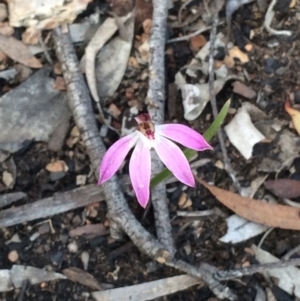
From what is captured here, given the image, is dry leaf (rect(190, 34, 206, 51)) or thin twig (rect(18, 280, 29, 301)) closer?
thin twig (rect(18, 280, 29, 301))

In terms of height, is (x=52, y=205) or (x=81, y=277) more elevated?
(x=52, y=205)

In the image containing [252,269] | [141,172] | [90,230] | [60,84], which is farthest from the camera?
[60,84]

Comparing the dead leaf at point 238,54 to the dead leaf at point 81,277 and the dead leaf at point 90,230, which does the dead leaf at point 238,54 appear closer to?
the dead leaf at point 90,230

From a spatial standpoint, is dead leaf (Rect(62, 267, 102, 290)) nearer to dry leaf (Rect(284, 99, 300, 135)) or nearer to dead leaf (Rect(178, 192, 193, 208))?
dead leaf (Rect(178, 192, 193, 208))

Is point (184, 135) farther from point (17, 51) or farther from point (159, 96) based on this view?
point (17, 51)

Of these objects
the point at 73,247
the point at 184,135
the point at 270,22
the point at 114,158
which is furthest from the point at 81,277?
the point at 270,22

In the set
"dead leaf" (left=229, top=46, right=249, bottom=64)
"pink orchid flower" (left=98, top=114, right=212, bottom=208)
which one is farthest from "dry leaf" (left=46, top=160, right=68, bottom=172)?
"dead leaf" (left=229, top=46, right=249, bottom=64)

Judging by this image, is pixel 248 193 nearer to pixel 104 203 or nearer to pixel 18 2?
pixel 104 203
